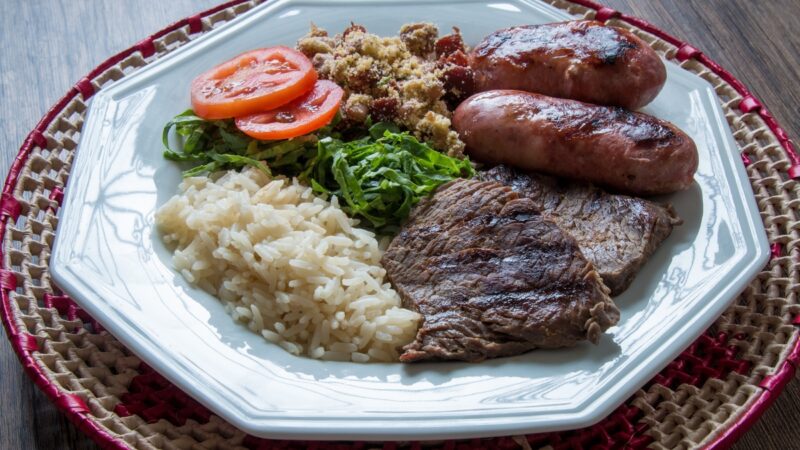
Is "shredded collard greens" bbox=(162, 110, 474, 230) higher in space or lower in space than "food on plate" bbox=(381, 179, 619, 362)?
higher

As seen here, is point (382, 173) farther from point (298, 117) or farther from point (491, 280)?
point (491, 280)

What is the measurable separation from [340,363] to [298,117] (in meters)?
1.31

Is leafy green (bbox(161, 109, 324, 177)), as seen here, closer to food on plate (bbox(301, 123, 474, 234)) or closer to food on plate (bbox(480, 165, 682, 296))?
food on plate (bbox(301, 123, 474, 234))

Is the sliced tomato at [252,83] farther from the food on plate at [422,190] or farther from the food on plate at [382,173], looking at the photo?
the food on plate at [382,173]

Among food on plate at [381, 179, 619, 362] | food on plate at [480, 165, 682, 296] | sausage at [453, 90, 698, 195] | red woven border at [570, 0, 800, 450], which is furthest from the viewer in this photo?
sausage at [453, 90, 698, 195]

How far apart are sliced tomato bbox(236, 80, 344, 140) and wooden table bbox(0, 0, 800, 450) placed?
5.65 ft

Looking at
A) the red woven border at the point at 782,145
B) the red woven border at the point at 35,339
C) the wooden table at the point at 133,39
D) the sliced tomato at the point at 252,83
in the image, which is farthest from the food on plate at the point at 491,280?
the wooden table at the point at 133,39

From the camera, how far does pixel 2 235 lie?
3.53 m

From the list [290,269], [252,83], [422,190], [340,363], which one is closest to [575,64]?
[422,190]

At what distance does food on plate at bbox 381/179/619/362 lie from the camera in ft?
9.84

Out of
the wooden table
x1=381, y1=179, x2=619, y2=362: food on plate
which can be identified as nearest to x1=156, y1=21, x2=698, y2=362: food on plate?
x1=381, y1=179, x2=619, y2=362: food on plate

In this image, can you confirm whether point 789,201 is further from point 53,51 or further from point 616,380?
point 53,51

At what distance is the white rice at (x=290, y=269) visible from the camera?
3152 mm

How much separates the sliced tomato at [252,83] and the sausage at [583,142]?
2.91ft
